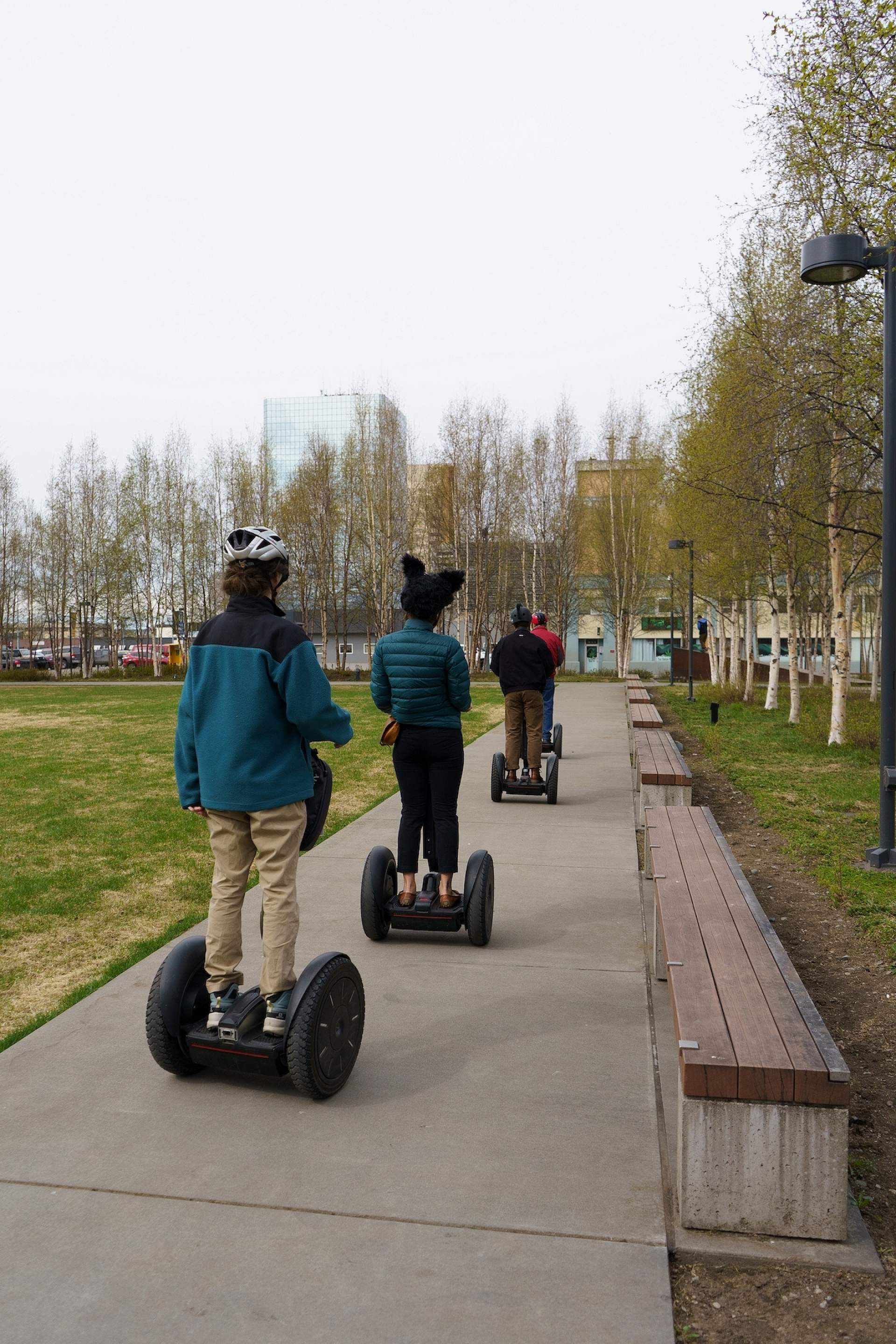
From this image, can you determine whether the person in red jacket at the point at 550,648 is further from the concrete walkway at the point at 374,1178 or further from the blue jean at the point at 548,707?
the concrete walkway at the point at 374,1178

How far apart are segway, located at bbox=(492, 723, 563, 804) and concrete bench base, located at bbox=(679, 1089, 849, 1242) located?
24.3ft

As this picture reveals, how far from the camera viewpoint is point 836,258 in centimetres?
799

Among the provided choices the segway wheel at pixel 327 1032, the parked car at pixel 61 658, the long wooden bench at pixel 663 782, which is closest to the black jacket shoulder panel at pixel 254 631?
the segway wheel at pixel 327 1032

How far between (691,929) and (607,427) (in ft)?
181

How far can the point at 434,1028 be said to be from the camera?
4.48 m

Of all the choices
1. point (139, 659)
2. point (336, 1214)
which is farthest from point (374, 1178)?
point (139, 659)

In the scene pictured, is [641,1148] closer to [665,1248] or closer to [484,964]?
[665,1248]

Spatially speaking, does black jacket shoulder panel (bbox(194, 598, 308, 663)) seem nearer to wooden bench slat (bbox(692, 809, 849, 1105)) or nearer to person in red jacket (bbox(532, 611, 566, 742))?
wooden bench slat (bbox(692, 809, 849, 1105))

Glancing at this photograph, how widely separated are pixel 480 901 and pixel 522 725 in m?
5.03

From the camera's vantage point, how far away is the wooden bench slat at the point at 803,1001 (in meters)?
2.92

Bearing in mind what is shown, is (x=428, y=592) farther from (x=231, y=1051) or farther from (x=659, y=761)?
(x=659, y=761)

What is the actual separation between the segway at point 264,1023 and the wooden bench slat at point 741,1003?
1340 millimetres

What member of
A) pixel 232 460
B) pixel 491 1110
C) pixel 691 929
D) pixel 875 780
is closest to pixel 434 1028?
pixel 491 1110

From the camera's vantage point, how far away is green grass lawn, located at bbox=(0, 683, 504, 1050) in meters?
5.49
